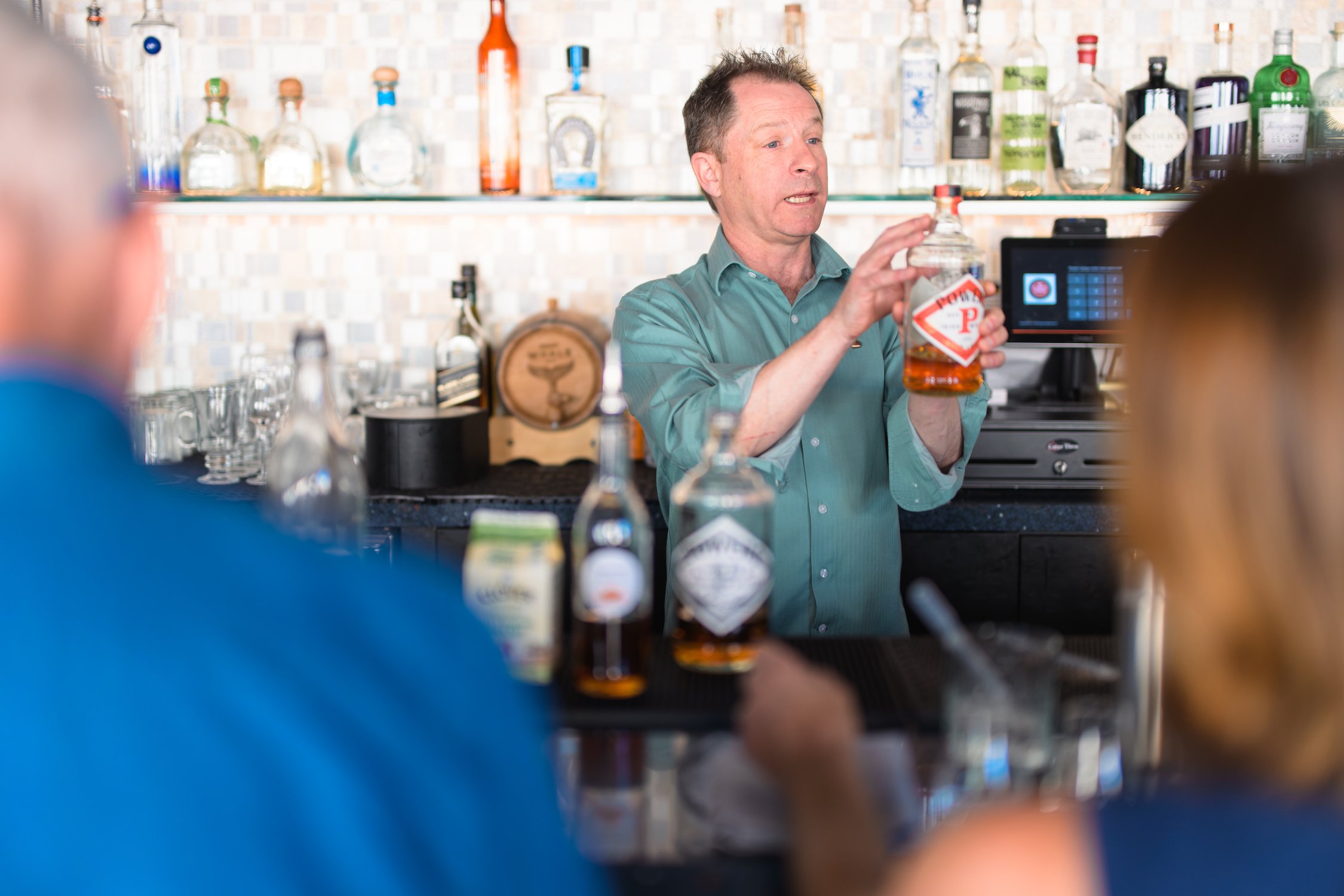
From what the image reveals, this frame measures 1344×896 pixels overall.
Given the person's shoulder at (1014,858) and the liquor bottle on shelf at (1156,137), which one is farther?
the liquor bottle on shelf at (1156,137)

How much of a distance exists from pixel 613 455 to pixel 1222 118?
1.99 metres

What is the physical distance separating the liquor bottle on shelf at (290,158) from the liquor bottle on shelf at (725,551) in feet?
5.78

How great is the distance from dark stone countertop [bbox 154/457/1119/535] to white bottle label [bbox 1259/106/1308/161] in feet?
2.62

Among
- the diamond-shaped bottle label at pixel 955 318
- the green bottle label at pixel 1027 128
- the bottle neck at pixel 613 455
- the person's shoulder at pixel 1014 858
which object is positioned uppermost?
the green bottle label at pixel 1027 128

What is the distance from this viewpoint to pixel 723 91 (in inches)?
79.4

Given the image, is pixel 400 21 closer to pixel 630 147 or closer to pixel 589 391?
pixel 630 147

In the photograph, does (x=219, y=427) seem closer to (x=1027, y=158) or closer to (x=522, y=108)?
(x=522, y=108)

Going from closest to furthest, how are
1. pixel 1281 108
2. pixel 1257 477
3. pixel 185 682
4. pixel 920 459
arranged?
pixel 185 682, pixel 1257 477, pixel 920 459, pixel 1281 108

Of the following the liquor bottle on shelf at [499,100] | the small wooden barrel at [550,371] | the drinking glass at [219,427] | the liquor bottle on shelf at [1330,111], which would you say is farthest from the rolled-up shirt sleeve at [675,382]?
the liquor bottle on shelf at [1330,111]

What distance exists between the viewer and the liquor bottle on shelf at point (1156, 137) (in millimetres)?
2535

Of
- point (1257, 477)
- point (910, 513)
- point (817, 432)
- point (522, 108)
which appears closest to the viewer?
point (1257, 477)

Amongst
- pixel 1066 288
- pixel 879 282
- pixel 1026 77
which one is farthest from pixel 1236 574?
pixel 1026 77

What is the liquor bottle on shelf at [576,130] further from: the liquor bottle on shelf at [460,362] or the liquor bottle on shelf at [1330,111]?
the liquor bottle on shelf at [1330,111]

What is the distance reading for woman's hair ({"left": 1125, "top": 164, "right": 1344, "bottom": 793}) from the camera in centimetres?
58
